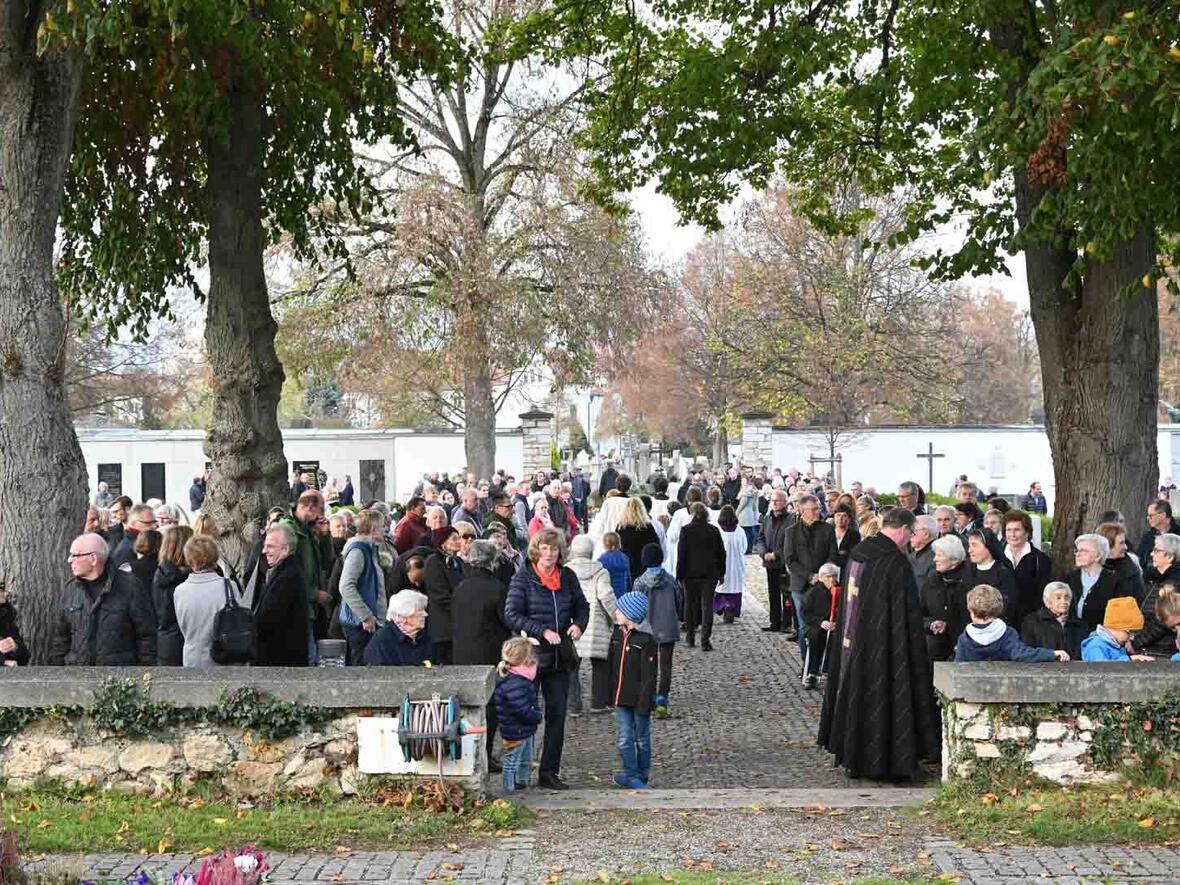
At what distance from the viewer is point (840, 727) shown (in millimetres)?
10594

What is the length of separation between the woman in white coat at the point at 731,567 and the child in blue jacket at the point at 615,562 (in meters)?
5.50

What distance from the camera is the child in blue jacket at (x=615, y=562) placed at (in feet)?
44.0

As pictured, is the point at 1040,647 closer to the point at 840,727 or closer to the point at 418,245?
the point at 840,727

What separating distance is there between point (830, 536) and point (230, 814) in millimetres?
8736

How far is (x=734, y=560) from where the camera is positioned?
20.1 metres

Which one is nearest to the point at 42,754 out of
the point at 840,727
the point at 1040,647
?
the point at 840,727

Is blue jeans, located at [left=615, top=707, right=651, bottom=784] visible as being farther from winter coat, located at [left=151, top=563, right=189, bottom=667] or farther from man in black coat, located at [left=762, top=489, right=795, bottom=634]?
man in black coat, located at [left=762, top=489, right=795, bottom=634]

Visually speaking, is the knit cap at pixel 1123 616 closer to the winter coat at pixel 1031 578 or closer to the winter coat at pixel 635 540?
the winter coat at pixel 1031 578

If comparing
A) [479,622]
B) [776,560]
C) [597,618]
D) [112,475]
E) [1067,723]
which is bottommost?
[1067,723]

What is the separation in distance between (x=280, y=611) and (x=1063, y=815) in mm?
5018

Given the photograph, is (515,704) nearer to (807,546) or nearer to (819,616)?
(819,616)

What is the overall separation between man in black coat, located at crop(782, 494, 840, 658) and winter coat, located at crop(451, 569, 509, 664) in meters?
6.22

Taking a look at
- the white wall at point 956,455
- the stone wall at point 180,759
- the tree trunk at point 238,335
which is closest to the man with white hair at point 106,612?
the stone wall at point 180,759

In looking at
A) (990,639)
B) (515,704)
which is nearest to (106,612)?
(515,704)
